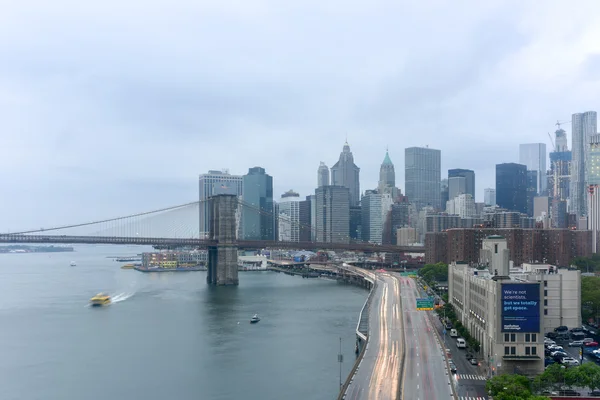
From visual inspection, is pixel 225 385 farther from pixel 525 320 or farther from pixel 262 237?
pixel 262 237

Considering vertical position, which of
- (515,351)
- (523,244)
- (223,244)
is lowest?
(515,351)

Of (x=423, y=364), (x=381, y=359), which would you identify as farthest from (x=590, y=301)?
(x=381, y=359)

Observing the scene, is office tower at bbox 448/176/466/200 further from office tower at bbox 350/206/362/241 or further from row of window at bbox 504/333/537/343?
row of window at bbox 504/333/537/343

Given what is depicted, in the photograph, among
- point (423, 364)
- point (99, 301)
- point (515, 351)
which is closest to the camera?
point (423, 364)

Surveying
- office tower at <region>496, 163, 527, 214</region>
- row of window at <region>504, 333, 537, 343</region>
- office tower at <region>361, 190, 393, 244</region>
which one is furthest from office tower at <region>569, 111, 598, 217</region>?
row of window at <region>504, 333, 537, 343</region>

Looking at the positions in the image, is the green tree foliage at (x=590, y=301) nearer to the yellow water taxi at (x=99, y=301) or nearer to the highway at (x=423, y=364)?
the highway at (x=423, y=364)

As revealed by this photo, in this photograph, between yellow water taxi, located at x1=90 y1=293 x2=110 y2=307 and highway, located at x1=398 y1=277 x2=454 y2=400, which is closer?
highway, located at x1=398 y1=277 x2=454 y2=400

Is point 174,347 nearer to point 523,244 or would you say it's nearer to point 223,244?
point 223,244
